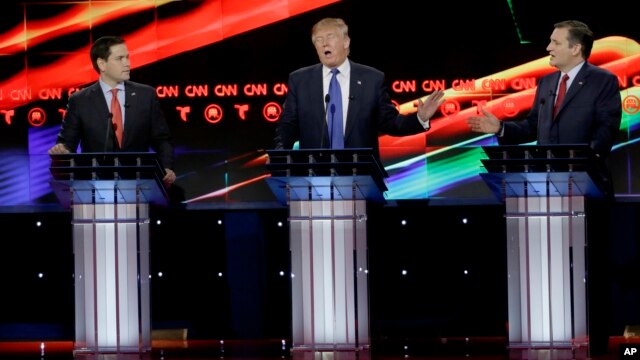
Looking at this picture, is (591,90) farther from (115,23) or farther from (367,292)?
(115,23)

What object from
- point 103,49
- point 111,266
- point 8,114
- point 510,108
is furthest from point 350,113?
point 8,114

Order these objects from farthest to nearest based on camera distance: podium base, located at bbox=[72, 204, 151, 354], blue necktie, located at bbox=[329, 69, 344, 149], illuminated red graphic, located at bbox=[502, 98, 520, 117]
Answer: illuminated red graphic, located at bbox=[502, 98, 520, 117], blue necktie, located at bbox=[329, 69, 344, 149], podium base, located at bbox=[72, 204, 151, 354]

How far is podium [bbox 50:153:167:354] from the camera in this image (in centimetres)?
657

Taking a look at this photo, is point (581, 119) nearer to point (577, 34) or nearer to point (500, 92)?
point (577, 34)

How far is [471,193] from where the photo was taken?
32.5ft

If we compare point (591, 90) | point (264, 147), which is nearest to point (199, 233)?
point (591, 90)

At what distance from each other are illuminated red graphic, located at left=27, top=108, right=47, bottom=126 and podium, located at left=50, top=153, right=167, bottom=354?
3451mm

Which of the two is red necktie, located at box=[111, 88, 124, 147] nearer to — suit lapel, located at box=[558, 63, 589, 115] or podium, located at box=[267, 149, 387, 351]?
podium, located at box=[267, 149, 387, 351]

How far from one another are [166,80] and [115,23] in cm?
53

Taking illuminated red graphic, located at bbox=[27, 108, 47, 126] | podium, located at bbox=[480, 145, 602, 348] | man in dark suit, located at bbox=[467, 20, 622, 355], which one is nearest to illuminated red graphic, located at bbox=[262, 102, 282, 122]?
illuminated red graphic, located at bbox=[27, 108, 47, 126]

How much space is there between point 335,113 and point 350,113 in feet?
0.25

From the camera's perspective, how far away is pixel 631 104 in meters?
9.73

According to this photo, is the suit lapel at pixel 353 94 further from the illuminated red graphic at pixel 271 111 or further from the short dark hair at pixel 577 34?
the illuminated red graphic at pixel 271 111

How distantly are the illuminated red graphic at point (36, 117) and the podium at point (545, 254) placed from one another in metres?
4.47
